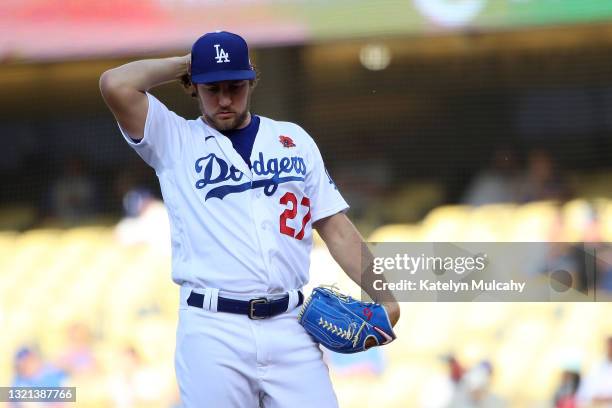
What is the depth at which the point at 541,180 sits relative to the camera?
6.66 m

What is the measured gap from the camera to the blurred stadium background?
630 centimetres

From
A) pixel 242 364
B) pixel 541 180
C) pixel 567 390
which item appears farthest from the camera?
pixel 541 180

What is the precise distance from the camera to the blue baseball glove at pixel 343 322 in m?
2.76

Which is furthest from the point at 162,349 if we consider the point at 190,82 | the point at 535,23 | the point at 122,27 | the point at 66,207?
the point at 190,82

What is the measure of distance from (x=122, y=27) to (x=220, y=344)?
449cm

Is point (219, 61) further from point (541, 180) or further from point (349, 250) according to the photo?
point (541, 180)

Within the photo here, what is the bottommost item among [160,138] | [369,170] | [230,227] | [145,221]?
[145,221]

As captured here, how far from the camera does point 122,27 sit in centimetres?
677

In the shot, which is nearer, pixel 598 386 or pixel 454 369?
pixel 598 386

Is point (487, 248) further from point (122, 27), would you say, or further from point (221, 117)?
point (221, 117)

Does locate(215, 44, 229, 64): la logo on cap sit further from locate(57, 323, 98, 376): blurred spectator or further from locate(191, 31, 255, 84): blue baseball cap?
locate(57, 323, 98, 376): blurred spectator

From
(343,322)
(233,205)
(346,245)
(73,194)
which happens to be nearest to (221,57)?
(233,205)

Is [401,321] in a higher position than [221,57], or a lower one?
lower

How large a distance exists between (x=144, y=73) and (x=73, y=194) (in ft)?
15.3
